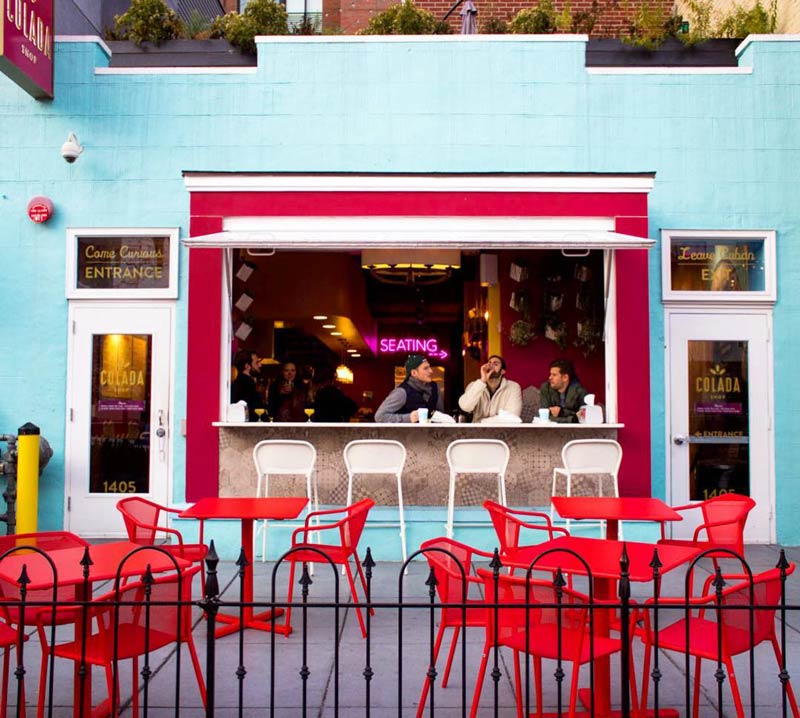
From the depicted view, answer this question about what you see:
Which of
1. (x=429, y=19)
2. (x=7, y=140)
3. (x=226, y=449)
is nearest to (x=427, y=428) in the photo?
(x=226, y=449)

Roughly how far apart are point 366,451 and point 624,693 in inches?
166

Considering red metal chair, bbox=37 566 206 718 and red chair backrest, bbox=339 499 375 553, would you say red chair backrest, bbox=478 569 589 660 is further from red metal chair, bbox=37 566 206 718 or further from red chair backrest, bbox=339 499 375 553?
red chair backrest, bbox=339 499 375 553

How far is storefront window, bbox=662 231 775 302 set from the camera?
9211mm

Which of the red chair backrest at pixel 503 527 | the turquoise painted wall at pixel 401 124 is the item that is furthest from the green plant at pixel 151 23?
the red chair backrest at pixel 503 527

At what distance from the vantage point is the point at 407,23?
389 inches

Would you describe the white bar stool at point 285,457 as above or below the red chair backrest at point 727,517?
above

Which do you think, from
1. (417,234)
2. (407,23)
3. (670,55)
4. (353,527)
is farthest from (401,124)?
(353,527)

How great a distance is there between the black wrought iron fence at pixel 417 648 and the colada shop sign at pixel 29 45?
519cm

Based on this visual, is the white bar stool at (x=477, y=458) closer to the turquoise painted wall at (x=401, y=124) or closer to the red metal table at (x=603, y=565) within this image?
the red metal table at (x=603, y=565)

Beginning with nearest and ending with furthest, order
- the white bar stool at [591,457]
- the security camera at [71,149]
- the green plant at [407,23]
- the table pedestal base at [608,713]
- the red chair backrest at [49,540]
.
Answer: the table pedestal base at [608,713] < the red chair backrest at [49,540] < the white bar stool at [591,457] < the security camera at [71,149] < the green plant at [407,23]

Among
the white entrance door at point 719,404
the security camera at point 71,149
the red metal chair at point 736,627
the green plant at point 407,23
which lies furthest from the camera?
the green plant at point 407,23

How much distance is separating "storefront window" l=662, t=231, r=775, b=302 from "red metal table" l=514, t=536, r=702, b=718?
15.5 ft

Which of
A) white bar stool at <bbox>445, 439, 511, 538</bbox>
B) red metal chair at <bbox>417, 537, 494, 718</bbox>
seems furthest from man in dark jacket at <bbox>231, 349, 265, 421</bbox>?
red metal chair at <bbox>417, 537, 494, 718</bbox>

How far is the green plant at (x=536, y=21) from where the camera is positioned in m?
10.0
